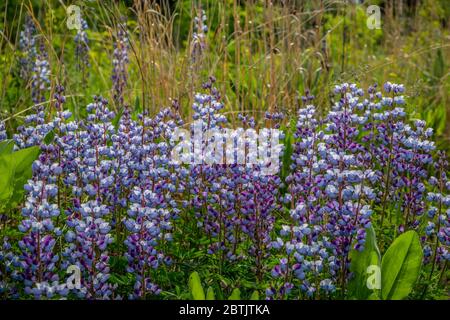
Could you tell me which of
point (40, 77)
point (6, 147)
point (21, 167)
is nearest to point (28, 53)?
point (40, 77)

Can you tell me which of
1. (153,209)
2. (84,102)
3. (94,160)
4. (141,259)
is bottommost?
(141,259)

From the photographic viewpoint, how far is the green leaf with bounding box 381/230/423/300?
254 cm

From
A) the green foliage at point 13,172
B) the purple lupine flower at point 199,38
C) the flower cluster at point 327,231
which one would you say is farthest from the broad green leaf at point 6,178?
the purple lupine flower at point 199,38

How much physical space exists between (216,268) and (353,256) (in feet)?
1.91

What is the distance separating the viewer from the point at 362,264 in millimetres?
2547

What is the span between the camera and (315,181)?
260cm

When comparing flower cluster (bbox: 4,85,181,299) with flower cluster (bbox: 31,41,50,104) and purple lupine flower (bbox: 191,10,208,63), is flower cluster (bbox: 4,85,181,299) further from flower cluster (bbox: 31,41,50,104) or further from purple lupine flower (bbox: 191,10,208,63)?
flower cluster (bbox: 31,41,50,104)

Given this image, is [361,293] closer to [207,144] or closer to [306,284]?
[306,284]

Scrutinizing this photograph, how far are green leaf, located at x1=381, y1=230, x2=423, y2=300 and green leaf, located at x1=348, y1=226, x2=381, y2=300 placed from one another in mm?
88

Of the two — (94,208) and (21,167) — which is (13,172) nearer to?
(21,167)

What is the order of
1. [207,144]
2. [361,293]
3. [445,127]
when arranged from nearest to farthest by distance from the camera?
1. [361,293]
2. [207,144]
3. [445,127]

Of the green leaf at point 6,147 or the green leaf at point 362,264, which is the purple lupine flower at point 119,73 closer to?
the green leaf at point 6,147
